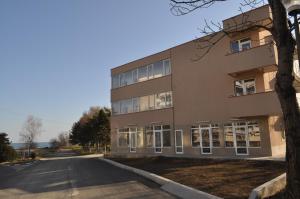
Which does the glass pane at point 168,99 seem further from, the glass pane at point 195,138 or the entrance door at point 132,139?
the entrance door at point 132,139

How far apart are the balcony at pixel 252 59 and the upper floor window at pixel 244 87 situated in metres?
1.12

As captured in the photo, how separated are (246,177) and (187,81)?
16.5 meters

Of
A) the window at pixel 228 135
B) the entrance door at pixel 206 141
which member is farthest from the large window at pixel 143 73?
the window at pixel 228 135

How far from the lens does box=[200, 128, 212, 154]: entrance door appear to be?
86.8 ft

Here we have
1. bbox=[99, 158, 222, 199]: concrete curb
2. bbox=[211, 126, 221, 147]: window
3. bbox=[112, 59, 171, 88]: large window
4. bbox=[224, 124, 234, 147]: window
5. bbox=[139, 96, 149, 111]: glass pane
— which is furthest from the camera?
bbox=[139, 96, 149, 111]: glass pane

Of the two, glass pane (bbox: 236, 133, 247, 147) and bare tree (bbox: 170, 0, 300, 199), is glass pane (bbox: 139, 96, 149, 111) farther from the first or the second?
bare tree (bbox: 170, 0, 300, 199)

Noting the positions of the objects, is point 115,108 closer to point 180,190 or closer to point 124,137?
point 124,137

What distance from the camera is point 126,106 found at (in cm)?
3753

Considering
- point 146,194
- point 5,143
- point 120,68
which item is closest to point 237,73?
point 146,194

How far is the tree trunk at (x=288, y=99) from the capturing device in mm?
7844

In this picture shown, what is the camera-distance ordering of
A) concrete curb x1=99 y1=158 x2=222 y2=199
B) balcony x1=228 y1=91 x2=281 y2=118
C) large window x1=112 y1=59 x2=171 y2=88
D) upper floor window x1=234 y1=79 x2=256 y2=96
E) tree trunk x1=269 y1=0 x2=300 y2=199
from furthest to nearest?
1. large window x1=112 y1=59 x2=171 y2=88
2. upper floor window x1=234 y1=79 x2=256 y2=96
3. balcony x1=228 y1=91 x2=281 y2=118
4. concrete curb x1=99 y1=158 x2=222 y2=199
5. tree trunk x1=269 y1=0 x2=300 y2=199

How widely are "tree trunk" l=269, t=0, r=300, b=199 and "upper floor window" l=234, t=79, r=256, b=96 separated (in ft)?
51.0

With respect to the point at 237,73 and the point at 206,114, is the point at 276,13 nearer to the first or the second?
the point at 237,73

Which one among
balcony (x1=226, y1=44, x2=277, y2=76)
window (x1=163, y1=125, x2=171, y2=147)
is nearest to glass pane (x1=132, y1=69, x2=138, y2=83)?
window (x1=163, y1=125, x2=171, y2=147)
